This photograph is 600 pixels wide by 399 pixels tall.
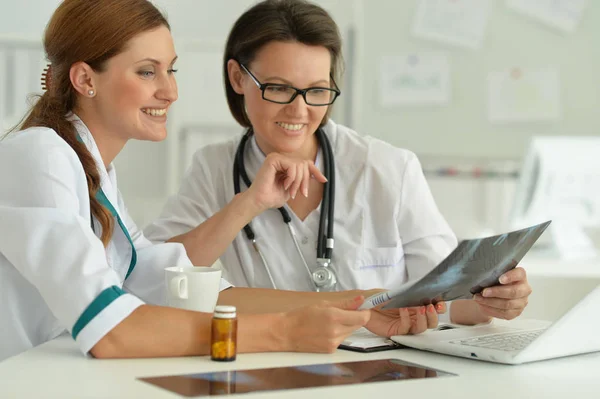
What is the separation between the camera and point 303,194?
1.82m

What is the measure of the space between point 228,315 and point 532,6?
2.87m

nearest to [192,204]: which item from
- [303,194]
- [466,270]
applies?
[303,194]

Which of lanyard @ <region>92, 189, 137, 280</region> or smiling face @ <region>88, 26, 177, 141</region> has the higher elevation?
smiling face @ <region>88, 26, 177, 141</region>

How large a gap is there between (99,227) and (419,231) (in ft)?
2.49

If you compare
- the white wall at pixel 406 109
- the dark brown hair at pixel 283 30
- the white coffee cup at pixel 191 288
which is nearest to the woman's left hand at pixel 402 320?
the white coffee cup at pixel 191 288

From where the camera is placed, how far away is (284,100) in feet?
5.95

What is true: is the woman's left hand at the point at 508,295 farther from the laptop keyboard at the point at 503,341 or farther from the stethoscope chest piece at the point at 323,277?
the stethoscope chest piece at the point at 323,277

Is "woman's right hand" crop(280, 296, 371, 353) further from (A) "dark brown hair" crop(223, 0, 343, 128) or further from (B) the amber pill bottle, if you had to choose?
(A) "dark brown hair" crop(223, 0, 343, 128)

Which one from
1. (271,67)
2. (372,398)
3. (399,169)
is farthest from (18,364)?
(399,169)

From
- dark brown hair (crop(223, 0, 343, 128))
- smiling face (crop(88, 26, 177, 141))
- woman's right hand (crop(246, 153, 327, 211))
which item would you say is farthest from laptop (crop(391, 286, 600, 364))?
dark brown hair (crop(223, 0, 343, 128))

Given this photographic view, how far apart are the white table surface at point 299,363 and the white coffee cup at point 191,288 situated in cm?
14

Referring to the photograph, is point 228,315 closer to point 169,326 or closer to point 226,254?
point 169,326

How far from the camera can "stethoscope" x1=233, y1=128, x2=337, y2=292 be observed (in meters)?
1.80

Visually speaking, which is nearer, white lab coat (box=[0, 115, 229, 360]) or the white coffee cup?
white lab coat (box=[0, 115, 229, 360])
